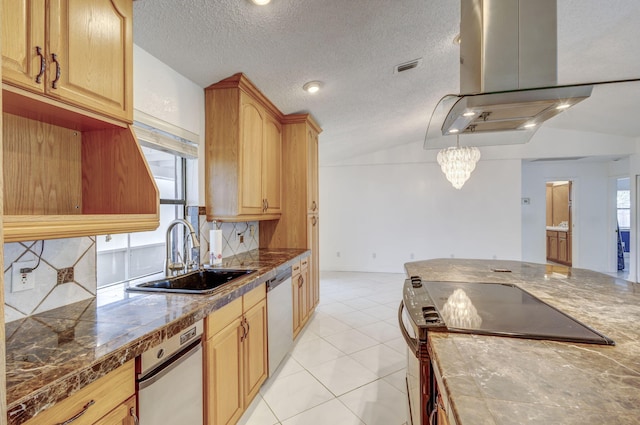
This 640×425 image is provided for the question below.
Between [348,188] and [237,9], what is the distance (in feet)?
16.4

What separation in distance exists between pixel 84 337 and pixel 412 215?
19.2 ft

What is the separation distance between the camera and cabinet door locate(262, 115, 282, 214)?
2.95m

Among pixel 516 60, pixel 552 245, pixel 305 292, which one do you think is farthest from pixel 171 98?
pixel 552 245

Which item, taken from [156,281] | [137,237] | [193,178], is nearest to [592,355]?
[156,281]

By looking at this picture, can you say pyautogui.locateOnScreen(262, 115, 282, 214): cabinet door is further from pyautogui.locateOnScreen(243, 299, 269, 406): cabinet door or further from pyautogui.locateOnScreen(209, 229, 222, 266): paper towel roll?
pyautogui.locateOnScreen(243, 299, 269, 406): cabinet door

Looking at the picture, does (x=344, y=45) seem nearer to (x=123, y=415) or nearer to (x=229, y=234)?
(x=229, y=234)

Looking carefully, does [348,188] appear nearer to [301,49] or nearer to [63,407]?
[301,49]

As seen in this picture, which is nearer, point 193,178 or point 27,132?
point 27,132

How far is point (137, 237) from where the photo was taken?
195 centimetres

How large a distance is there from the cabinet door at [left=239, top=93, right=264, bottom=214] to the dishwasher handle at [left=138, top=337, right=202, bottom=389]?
126 cm

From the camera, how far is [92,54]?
46.2 inches

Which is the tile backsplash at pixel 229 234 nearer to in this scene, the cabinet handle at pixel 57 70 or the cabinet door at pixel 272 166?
the cabinet door at pixel 272 166

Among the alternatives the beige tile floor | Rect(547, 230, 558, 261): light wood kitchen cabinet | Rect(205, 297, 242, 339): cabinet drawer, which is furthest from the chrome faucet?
Rect(547, 230, 558, 261): light wood kitchen cabinet

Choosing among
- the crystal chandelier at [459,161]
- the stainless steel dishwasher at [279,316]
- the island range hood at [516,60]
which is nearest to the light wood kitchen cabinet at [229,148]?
the stainless steel dishwasher at [279,316]
